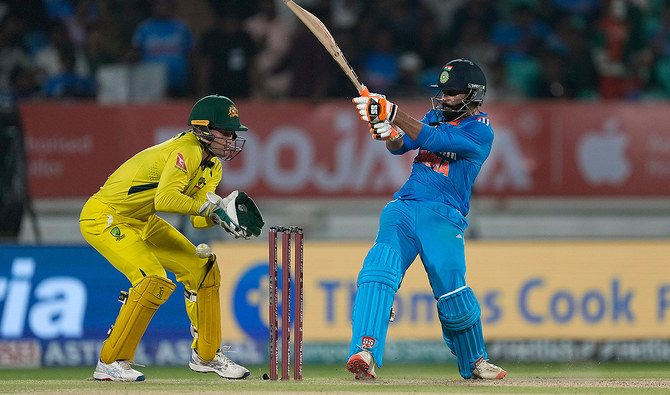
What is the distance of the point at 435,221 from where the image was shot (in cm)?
723

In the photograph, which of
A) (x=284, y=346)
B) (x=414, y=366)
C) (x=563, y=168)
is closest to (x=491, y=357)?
(x=414, y=366)

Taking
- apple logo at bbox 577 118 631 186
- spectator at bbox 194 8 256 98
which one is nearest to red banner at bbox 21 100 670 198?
apple logo at bbox 577 118 631 186

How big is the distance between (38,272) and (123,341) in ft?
9.94

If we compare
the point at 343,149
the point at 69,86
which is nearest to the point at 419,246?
the point at 343,149

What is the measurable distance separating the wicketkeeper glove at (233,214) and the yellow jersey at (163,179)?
9cm

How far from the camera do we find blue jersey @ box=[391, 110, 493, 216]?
7.24 meters

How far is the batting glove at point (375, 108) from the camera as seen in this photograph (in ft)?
22.9

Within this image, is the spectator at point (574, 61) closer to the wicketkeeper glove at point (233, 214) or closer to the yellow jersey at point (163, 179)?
the yellow jersey at point (163, 179)

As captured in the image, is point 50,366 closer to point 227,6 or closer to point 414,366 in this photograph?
point 414,366

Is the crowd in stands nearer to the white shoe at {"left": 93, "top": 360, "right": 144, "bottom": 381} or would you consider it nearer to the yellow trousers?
the yellow trousers

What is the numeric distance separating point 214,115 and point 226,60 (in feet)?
17.7

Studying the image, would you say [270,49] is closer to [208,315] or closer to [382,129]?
[208,315]

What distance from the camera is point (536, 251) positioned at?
10.7 metres

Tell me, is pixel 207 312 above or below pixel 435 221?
below
